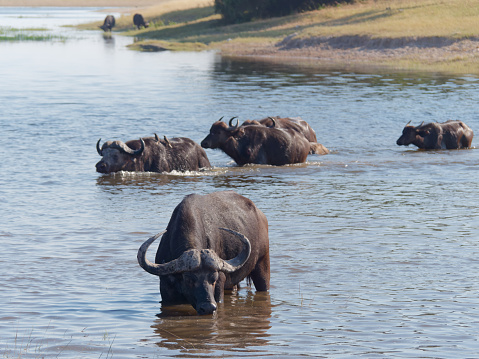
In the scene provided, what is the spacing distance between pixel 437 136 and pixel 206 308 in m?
15.3

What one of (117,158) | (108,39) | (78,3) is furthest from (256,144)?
(78,3)

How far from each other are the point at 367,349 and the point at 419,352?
482 millimetres

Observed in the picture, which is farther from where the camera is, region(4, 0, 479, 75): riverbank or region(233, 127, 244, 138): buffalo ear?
region(4, 0, 479, 75): riverbank

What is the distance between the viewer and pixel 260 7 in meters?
71.7

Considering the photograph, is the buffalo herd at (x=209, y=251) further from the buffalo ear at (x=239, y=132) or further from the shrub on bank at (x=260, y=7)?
the shrub on bank at (x=260, y=7)

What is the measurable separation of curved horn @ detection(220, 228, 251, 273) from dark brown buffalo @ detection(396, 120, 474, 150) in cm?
1430

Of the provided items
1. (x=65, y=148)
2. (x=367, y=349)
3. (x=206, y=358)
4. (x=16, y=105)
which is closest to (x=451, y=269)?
(x=367, y=349)

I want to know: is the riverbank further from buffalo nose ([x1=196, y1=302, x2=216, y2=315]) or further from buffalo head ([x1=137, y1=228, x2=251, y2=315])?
buffalo nose ([x1=196, y1=302, x2=216, y2=315])

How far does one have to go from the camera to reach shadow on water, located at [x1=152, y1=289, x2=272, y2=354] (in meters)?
7.62

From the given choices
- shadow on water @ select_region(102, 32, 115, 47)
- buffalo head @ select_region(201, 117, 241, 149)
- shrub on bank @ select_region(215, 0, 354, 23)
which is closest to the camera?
buffalo head @ select_region(201, 117, 241, 149)

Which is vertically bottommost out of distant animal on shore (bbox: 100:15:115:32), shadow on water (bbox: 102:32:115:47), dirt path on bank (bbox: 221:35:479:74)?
dirt path on bank (bbox: 221:35:479:74)

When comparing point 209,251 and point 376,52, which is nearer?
point 209,251

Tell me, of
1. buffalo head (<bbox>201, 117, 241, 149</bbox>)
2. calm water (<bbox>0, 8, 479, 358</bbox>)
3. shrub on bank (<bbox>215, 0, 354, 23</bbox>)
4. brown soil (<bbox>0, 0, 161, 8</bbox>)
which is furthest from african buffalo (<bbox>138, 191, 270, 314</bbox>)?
brown soil (<bbox>0, 0, 161, 8</bbox>)

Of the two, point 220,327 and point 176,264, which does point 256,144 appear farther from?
point 176,264
